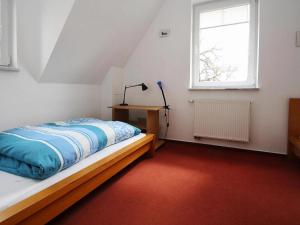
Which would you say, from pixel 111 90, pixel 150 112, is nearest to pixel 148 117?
pixel 150 112

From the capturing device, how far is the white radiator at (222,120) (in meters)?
2.67

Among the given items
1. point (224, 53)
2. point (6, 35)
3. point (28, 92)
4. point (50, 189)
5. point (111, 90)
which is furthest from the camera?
point (111, 90)

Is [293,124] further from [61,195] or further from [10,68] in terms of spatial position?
[10,68]

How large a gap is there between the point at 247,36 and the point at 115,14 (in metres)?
1.80

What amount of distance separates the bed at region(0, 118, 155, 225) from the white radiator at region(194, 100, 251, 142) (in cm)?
154

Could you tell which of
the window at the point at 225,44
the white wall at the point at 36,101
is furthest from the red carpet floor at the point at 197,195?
the white wall at the point at 36,101

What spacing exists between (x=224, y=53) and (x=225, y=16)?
0.52 meters

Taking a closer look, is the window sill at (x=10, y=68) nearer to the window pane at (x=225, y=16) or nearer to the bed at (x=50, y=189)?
the bed at (x=50, y=189)

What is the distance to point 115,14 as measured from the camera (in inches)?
104

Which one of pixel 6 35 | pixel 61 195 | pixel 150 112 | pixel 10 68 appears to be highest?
pixel 6 35

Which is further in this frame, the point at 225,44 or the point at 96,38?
the point at 225,44

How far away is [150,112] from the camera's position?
9.32ft

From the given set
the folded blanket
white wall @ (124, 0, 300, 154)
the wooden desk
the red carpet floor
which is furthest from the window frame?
white wall @ (124, 0, 300, 154)

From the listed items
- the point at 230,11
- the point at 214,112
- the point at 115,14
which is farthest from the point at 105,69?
the point at 230,11
